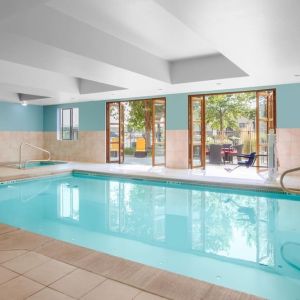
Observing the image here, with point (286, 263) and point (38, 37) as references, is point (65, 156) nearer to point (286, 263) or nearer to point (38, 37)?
point (38, 37)

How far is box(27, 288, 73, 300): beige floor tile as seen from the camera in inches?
74.8

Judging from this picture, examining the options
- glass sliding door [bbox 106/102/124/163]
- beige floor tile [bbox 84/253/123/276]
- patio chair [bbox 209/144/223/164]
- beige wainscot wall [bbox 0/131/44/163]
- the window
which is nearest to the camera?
beige floor tile [bbox 84/253/123/276]

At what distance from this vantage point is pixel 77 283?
2.09m

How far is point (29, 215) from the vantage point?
185 inches

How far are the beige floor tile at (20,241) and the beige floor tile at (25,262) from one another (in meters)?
0.20

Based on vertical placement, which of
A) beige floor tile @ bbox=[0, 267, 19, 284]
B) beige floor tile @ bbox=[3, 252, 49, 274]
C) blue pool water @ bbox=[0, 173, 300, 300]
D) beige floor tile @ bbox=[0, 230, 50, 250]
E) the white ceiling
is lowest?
blue pool water @ bbox=[0, 173, 300, 300]

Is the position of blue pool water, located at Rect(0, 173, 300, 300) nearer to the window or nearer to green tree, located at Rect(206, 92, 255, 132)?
the window

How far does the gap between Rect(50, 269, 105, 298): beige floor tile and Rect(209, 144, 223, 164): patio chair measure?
27.1ft

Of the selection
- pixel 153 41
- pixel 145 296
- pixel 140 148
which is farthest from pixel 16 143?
pixel 145 296

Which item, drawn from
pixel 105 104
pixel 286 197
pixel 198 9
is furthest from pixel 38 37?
pixel 105 104

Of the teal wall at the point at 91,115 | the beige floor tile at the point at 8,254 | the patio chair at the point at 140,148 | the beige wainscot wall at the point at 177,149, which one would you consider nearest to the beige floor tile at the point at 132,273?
the beige floor tile at the point at 8,254

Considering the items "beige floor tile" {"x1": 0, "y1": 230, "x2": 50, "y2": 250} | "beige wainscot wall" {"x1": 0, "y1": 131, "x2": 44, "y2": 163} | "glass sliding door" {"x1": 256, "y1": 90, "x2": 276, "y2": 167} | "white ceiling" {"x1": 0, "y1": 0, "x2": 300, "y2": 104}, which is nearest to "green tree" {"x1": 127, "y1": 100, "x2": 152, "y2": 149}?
"beige wainscot wall" {"x1": 0, "y1": 131, "x2": 44, "y2": 163}

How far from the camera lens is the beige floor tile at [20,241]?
2.72 m

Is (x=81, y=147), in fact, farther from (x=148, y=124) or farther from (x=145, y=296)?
(x=145, y=296)
